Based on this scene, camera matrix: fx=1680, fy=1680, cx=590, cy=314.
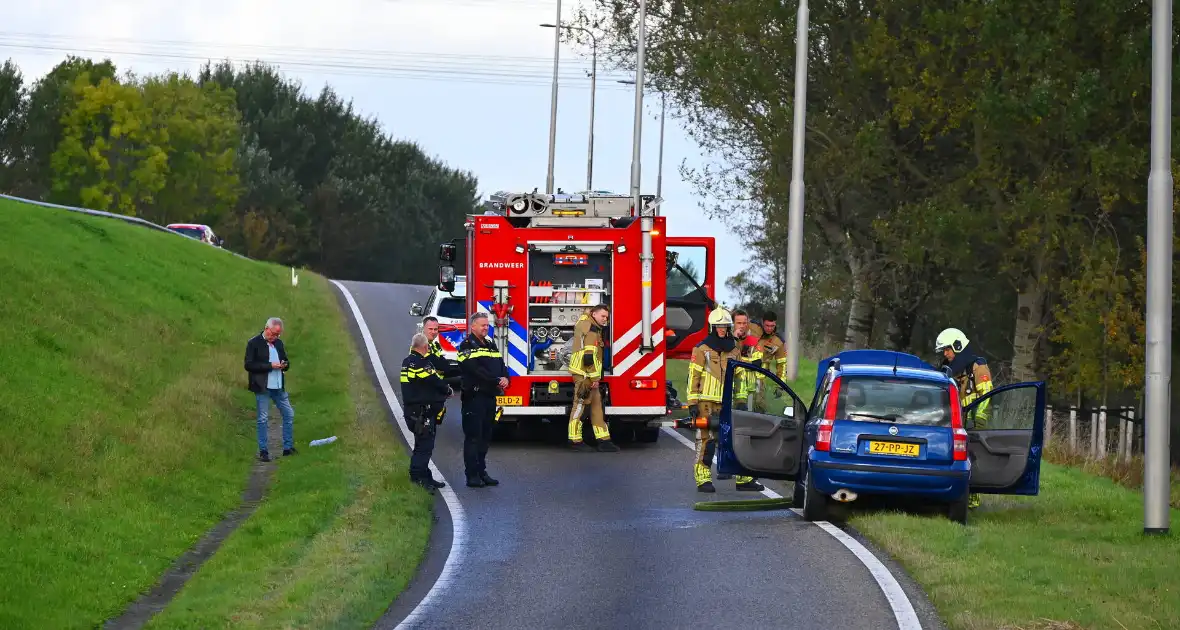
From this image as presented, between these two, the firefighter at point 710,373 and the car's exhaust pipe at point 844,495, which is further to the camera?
the firefighter at point 710,373

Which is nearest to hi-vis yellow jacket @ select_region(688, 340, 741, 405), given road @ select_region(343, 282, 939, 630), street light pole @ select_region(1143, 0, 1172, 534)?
road @ select_region(343, 282, 939, 630)

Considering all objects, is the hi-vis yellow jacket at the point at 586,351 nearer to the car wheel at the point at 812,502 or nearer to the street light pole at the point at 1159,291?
the car wheel at the point at 812,502

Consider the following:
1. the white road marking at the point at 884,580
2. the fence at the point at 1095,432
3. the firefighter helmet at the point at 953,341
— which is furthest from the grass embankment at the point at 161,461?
the fence at the point at 1095,432

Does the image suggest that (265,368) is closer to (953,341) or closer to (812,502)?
(812,502)

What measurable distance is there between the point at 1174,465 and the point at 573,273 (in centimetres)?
1703

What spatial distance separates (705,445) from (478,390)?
2.36m

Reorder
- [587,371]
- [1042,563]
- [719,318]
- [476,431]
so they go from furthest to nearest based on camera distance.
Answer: [587,371] < [476,431] < [719,318] < [1042,563]

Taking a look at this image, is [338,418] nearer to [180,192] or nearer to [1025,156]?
[1025,156]

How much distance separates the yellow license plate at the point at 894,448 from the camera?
46.3ft

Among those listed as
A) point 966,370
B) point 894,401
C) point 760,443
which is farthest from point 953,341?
point 760,443

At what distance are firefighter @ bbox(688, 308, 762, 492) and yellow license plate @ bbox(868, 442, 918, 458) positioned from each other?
102 inches

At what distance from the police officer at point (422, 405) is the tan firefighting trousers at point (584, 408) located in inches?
136

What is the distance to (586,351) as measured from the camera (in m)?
19.9

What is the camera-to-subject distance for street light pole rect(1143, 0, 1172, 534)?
1477 centimetres
